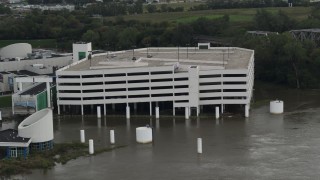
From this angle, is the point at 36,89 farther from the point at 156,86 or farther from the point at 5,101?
the point at 156,86

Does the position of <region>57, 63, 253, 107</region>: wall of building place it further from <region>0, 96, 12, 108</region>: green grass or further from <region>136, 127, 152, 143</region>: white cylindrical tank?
<region>136, 127, 152, 143</region>: white cylindrical tank

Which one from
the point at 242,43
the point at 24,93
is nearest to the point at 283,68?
the point at 242,43

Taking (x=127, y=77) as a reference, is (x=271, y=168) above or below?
below

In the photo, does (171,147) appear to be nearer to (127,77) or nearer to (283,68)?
(127,77)

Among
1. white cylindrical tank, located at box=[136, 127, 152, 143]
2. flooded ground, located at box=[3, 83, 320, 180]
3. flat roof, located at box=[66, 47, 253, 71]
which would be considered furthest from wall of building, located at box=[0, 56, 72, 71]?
white cylindrical tank, located at box=[136, 127, 152, 143]

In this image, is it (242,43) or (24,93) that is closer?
(24,93)

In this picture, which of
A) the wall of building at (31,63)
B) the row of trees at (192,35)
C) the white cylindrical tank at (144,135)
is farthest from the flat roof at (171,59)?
the white cylindrical tank at (144,135)

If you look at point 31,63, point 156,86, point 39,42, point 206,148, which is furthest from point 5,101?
point 39,42
